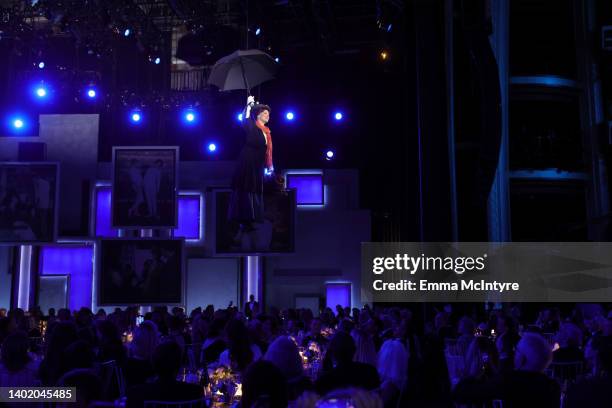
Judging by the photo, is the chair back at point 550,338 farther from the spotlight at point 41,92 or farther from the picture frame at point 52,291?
the spotlight at point 41,92

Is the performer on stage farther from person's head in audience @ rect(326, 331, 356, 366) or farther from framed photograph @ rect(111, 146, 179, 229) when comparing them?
framed photograph @ rect(111, 146, 179, 229)

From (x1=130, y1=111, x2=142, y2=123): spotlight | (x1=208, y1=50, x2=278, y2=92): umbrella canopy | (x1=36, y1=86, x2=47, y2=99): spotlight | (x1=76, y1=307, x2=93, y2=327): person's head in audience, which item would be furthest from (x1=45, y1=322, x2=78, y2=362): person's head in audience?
(x1=130, y1=111, x2=142, y2=123): spotlight

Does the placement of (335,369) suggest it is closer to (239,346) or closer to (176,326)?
(239,346)

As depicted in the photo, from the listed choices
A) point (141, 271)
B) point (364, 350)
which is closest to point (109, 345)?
point (364, 350)

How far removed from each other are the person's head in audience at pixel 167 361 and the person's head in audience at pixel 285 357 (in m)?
0.98

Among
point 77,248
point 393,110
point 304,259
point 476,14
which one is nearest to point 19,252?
point 77,248

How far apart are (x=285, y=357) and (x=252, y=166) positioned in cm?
394

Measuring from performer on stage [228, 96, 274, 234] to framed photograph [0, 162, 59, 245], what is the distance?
37.7 feet

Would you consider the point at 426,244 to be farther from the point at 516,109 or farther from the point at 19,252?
the point at 19,252

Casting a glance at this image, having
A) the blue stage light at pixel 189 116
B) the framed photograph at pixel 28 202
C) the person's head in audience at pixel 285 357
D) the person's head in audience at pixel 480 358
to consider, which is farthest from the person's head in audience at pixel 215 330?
the blue stage light at pixel 189 116

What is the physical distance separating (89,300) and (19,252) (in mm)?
2651

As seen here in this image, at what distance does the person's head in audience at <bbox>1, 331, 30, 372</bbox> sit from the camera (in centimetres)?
557

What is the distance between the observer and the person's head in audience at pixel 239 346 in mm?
6582

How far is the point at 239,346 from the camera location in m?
6.63
